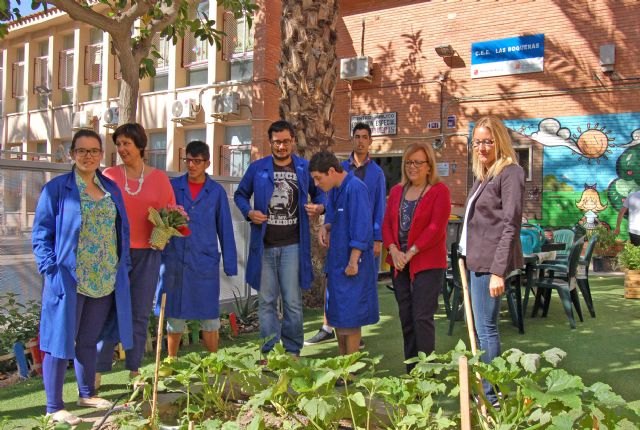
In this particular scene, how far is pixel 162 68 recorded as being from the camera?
60.8 ft

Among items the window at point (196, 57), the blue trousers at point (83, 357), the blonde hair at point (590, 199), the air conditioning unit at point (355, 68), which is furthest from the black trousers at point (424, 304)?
the window at point (196, 57)

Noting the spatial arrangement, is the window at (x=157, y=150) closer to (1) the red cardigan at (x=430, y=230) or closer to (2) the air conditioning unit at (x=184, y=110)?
(2) the air conditioning unit at (x=184, y=110)

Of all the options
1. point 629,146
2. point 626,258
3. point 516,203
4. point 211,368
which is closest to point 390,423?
point 211,368

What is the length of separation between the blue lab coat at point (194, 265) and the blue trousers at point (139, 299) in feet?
0.96

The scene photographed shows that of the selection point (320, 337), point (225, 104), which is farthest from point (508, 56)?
point (320, 337)

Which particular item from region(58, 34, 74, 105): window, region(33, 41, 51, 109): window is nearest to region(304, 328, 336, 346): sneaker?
region(58, 34, 74, 105): window

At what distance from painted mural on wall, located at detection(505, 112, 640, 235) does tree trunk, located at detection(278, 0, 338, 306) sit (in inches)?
303

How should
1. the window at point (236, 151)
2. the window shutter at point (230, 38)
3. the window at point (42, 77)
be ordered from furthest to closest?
1. the window at point (42, 77)
2. the window shutter at point (230, 38)
3. the window at point (236, 151)

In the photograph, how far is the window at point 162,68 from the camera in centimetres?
1839

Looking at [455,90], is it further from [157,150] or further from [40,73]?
[40,73]

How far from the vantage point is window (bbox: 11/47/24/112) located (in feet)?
78.4

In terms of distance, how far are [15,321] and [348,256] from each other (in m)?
3.00

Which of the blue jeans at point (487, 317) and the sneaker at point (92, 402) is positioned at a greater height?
the blue jeans at point (487, 317)

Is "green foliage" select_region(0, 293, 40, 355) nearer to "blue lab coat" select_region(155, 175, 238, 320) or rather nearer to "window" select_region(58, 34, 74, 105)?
"blue lab coat" select_region(155, 175, 238, 320)
